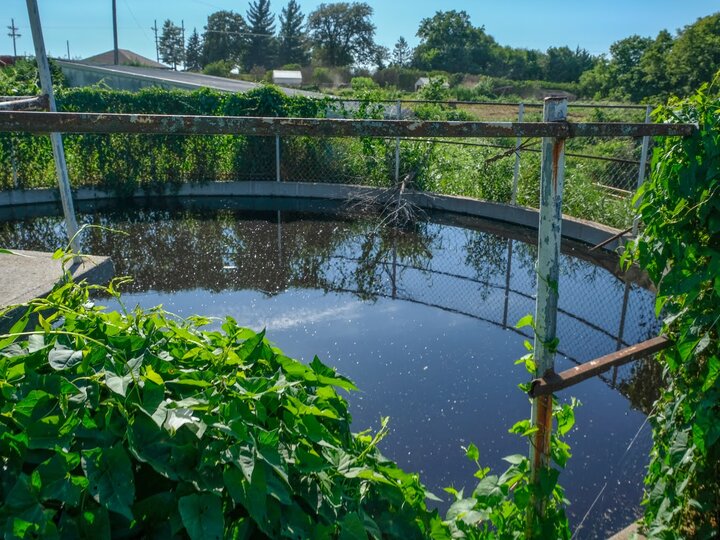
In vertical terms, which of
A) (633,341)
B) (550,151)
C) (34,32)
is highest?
(34,32)

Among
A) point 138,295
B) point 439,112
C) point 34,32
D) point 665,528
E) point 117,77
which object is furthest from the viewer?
point 117,77

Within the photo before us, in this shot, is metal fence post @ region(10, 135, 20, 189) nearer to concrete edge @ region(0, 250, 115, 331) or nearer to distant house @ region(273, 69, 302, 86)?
concrete edge @ region(0, 250, 115, 331)

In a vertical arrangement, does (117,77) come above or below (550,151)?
above

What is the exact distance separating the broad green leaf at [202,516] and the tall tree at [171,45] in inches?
3364

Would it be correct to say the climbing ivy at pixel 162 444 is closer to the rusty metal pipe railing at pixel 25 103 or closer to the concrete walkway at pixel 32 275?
the rusty metal pipe railing at pixel 25 103

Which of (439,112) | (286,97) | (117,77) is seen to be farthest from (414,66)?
(286,97)

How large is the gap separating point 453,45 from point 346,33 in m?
12.8

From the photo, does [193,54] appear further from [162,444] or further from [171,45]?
[162,444]

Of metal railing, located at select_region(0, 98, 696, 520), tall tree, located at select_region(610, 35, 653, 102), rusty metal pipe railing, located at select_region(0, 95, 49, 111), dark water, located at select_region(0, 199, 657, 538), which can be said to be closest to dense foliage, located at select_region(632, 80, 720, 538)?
metal railing, located at select_region(0, 98, 696, 520)

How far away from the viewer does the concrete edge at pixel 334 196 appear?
317 inches

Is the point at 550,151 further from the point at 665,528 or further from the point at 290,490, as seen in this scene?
the point at 665,528

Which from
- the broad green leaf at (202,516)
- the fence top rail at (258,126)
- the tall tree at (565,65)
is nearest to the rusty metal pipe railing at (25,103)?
the fence top rail at (258,126)

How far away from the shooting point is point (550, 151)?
1457mm

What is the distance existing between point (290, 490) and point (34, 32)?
181 inches
